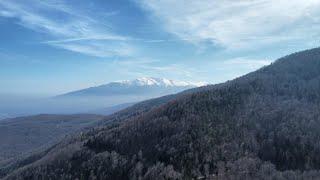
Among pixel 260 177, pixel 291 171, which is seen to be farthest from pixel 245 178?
pixel 291 171

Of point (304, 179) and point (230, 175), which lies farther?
point (230, 175)

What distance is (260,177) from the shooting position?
192000mm

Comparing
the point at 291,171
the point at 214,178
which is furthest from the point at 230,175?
the point at 291,171

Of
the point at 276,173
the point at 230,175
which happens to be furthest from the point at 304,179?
the point at 230,175

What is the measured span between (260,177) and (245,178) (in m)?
5.76

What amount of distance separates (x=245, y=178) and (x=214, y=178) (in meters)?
12.7

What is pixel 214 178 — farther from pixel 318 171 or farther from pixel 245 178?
pixel 318 171

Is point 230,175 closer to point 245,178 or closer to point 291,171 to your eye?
point 245,178

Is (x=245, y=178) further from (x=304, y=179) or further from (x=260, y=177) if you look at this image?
(x=304, y=179)

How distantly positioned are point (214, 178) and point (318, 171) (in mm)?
40691

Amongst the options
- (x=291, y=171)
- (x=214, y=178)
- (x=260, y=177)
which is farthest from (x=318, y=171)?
(x=214, y=178)

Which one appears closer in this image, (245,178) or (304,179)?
Answer: (304,179)

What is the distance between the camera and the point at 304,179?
596ft

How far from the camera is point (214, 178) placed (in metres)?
199
